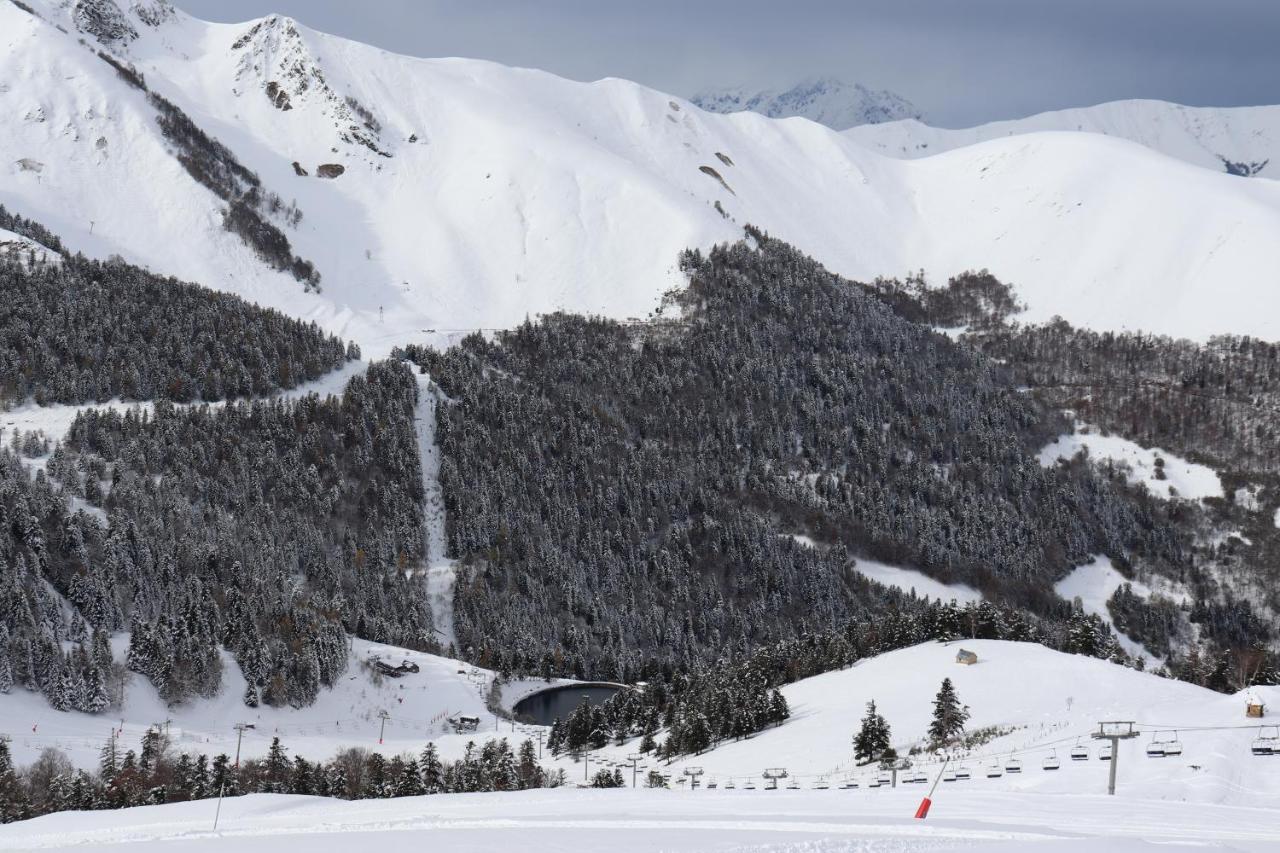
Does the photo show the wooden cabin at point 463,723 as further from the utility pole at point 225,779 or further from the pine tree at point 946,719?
the pine tree at point 946,719

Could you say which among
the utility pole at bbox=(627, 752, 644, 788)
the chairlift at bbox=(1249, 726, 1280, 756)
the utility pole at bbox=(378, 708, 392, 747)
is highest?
the chairlift at bbox=(1249, 726, 1280, 756)

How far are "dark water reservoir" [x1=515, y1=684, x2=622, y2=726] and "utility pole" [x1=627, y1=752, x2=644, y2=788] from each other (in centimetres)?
3217

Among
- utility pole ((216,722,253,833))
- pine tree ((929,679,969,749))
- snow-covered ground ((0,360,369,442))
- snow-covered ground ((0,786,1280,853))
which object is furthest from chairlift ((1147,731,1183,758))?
snow-covered ground ((0,360,369,442))

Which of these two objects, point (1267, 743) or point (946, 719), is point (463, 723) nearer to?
point (946, 719)

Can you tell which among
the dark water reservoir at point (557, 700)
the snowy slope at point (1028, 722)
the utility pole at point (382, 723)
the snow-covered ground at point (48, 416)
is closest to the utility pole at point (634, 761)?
the snowy slope at point (1028, 722)

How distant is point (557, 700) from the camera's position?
157375 mm

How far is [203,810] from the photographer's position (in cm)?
5803

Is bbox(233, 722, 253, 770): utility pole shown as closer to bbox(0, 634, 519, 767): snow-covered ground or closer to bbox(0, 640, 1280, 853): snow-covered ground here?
bbox(0, 634, 519, 767): snow-covered ground

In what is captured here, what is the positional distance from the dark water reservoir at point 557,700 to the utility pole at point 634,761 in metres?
32.2

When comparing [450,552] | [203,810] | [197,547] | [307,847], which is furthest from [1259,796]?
[450,552]

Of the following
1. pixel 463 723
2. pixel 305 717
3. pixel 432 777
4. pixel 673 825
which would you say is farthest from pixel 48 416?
pixel 673 825

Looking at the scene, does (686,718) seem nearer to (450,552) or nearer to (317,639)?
(317,639)

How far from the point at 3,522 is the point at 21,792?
6657 centimetres

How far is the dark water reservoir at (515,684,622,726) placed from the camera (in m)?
148
